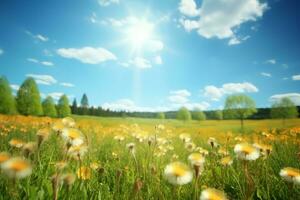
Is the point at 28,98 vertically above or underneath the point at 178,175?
above

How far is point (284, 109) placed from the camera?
76312 mm

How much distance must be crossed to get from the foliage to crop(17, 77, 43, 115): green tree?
223 feet

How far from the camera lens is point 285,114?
248 feet

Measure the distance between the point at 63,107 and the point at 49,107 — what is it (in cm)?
1301

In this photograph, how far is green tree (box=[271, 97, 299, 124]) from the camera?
247 ft

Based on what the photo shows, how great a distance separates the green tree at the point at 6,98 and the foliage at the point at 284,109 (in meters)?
72.1

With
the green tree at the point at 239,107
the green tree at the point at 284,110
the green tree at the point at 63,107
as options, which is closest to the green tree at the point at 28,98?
the green tree at the point at 63,107

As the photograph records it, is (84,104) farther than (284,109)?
Yes

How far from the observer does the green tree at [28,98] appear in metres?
54.7

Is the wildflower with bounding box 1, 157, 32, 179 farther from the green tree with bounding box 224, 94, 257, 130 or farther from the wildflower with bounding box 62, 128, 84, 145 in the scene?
the green tree with bounding box 224, 94, 257, 130

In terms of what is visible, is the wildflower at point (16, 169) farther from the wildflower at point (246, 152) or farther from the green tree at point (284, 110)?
the green tree at point (284, 110)

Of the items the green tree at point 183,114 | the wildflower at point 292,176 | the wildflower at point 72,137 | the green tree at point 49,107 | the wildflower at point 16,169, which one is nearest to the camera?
the wildflower at point 16,169

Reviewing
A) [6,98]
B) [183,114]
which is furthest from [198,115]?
[6,98]

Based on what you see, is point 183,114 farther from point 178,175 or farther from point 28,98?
point 178,175
